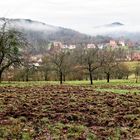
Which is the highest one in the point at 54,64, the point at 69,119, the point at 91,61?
the point at 91,61

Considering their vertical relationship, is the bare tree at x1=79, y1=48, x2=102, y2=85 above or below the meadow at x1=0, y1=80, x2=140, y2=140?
above

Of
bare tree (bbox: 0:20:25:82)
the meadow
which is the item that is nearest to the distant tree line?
bare tree (bbox: 0:20:25:82)

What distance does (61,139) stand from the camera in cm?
1797

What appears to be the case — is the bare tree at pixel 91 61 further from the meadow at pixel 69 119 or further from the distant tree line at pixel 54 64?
the meadow at pixel 69 119

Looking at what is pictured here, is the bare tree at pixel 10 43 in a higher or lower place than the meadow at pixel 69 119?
higher

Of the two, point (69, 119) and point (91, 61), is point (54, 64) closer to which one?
point (91, 61)

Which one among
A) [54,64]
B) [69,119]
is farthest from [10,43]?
→ [54,64]

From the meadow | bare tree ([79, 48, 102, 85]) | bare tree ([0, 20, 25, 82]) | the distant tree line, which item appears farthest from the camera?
bare tree ([79, 48, 102, 85])

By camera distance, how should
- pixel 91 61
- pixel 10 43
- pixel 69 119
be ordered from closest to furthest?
pixel 69 119
pixel 10 43
pixel 91 61

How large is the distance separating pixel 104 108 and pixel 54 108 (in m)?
2.98

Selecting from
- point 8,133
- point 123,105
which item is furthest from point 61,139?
point 123,105

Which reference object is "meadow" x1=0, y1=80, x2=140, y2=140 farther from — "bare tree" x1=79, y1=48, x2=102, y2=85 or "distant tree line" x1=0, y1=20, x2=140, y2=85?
"bare tree" x1=79, y1=48, x2=102, y2=85

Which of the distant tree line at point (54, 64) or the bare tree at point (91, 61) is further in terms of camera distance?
the bare tree at point (91, 61)

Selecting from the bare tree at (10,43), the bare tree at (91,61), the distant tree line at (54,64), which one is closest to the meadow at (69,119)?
the bare tree at (10,43)
